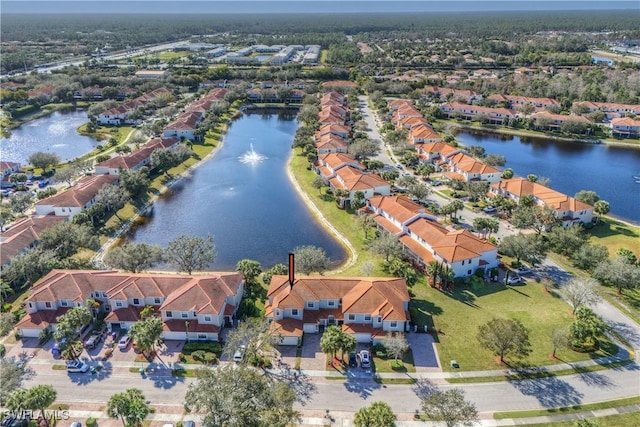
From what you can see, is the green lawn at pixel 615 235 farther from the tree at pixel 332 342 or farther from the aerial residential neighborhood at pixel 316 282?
the tree at pixel 332 342

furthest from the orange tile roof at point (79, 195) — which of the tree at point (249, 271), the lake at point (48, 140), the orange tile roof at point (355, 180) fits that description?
the orange tile roof at point (355, 180)

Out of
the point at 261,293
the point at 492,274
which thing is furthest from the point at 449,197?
the point at 261,293

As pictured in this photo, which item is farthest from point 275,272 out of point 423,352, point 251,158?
point 251,158

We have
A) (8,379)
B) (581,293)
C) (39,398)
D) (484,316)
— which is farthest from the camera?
(484,316)

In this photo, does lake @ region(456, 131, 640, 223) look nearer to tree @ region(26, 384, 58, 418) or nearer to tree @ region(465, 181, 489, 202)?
tree @ region(465, 181, 489, 202)

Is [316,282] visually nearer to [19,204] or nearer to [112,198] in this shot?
[112,198]

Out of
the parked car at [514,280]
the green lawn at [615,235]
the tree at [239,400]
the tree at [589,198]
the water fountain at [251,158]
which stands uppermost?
the tree at [239,400]

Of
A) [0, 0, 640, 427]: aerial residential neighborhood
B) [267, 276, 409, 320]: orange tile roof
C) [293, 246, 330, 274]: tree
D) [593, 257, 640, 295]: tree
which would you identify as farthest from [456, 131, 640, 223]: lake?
[293, 246, 330, 274]: tree
